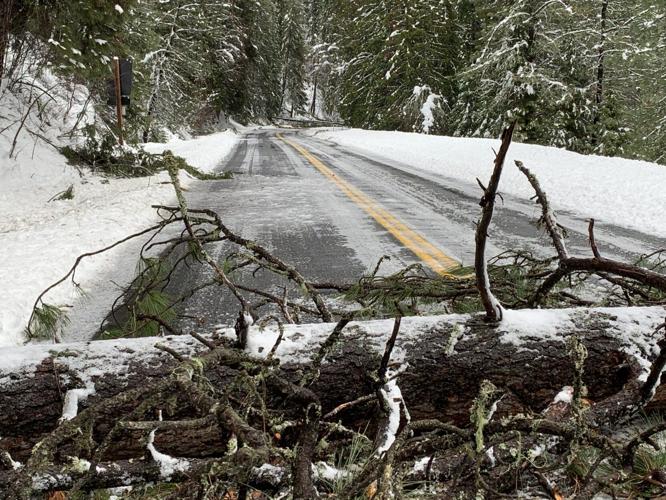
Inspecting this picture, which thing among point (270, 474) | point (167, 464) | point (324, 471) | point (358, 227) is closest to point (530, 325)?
point (324, 471)

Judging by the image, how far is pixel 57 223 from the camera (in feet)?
20.0

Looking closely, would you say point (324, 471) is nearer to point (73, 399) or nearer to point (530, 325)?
point (73, 399)

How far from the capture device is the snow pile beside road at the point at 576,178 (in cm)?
820

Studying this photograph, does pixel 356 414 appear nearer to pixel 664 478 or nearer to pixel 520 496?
pixel 520 496

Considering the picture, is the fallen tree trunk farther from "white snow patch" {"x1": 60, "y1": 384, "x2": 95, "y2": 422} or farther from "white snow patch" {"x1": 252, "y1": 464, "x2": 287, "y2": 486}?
"white snow patch" {"x1": 252, "y1": 464, "x2": 287, "y2": 486}

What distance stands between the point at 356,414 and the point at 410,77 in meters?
32.2

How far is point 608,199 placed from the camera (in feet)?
30.0

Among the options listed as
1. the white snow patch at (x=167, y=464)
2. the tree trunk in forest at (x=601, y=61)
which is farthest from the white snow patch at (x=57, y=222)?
the tree trunk in forest at (x=601, y=61)

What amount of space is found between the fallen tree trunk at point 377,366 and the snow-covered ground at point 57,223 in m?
0.94

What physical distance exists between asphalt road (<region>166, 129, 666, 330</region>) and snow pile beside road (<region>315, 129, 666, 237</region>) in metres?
0.74

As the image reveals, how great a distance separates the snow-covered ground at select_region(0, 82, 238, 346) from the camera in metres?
3.71

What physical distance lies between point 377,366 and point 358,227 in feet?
16.3

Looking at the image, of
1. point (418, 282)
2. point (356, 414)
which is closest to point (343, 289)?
point (418, 282)

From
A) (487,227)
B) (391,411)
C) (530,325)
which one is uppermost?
(487,227)
